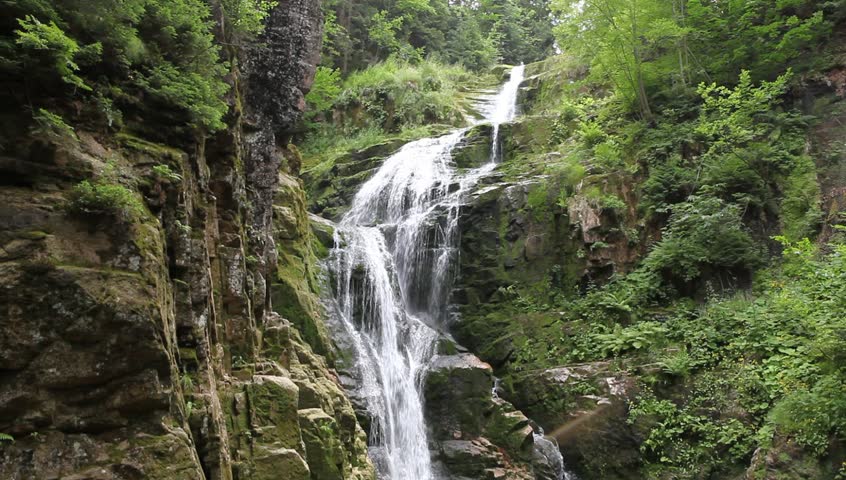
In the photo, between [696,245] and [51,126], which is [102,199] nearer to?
[51,126]

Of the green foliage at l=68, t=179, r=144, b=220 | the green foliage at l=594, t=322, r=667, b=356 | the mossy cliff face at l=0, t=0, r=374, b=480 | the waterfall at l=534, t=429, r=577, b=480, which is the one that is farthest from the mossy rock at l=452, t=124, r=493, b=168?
the green foliage at l=68, t=179, r=144, b=220

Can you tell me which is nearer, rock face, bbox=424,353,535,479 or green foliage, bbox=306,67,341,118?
rock face, bbox=424,353,535,479

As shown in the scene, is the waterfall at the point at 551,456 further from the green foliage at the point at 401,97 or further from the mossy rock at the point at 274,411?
the green foliage at the point at 401,97

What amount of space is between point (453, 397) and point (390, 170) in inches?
375

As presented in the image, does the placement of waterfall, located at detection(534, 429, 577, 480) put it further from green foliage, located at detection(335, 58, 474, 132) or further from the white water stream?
green foliage, located at detection(335, 58, 474, 132)

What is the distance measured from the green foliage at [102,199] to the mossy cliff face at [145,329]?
0.09ft

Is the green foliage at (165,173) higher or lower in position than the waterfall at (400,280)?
higher

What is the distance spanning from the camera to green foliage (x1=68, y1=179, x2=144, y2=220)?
15.1 feet

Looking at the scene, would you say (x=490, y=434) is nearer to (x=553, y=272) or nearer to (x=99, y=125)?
(x=553, y=272)

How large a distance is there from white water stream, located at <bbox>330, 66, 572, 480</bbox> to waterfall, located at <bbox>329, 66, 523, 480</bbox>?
3cm

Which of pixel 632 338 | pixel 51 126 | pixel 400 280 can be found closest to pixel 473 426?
pixel 632 338

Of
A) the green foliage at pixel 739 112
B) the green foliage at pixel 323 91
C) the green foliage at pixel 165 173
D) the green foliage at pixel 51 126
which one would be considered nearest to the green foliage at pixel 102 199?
the green foliage at pixel 51 126

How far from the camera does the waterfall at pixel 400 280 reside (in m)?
11.5

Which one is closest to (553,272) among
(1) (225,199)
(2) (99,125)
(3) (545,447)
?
(3) (545,447)
